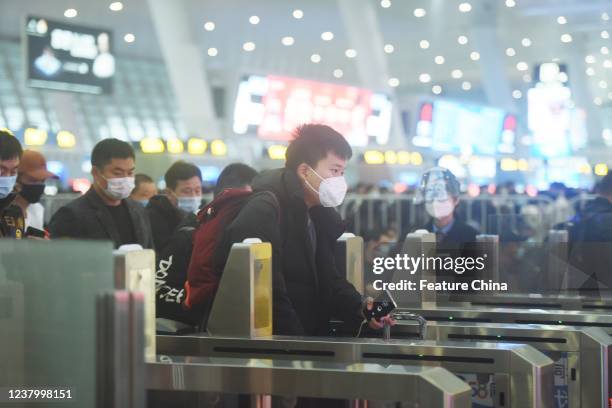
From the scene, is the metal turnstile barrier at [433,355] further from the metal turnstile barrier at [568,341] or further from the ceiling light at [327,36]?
the ceiling light at [327,36]

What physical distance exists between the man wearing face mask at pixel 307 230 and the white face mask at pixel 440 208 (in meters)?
2.25

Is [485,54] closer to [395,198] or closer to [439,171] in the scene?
[395,198]

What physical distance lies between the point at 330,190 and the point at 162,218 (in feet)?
8.34

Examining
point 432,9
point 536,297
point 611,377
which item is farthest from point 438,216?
point 432,9

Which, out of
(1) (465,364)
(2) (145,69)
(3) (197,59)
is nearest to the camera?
(1) (465,364)

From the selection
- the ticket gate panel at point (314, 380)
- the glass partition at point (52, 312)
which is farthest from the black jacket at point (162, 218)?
the glass partition at point (52, 312)

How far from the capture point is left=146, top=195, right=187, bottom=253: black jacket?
20.5 feet

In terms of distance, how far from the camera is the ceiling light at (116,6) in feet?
73.2

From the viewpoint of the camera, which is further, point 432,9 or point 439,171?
point 432,9

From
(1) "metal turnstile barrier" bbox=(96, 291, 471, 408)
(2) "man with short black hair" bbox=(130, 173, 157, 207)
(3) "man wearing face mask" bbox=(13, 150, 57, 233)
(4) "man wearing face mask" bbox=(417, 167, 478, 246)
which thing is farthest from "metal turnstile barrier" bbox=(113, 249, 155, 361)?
(2) "man with short black hair" bbox=(130, 173, 157, 207)

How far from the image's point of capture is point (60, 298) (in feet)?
8.40

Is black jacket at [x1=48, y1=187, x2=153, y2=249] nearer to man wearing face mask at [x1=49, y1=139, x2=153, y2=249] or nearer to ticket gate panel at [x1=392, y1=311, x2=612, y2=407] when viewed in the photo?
man wearing face mask at [x1=49, y1=139, x2=153, y2=249]

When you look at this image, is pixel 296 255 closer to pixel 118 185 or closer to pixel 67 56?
pixel 118 185

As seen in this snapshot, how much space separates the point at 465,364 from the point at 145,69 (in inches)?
1276
